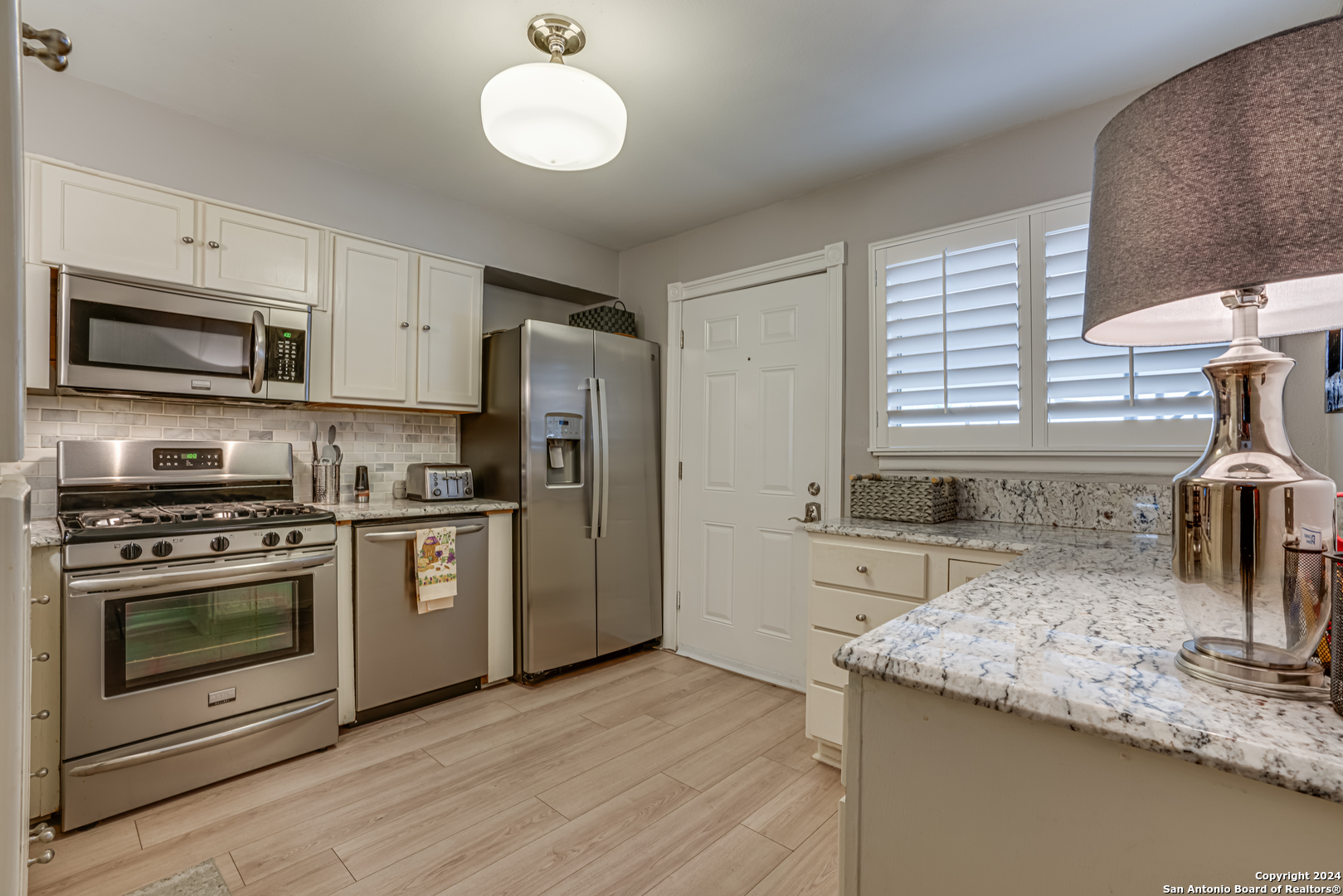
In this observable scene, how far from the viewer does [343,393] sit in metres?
2.84

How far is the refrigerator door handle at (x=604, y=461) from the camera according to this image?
11.1ft

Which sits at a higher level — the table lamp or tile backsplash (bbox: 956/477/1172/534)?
the table lamp

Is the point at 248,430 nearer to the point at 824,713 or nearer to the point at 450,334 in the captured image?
the point at 450,334

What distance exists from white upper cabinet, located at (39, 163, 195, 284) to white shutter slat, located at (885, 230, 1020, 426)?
9.72ft

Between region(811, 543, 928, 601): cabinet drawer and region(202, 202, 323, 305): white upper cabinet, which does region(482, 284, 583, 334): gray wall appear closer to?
region(202, 202, 323, 305): white upper cabinet

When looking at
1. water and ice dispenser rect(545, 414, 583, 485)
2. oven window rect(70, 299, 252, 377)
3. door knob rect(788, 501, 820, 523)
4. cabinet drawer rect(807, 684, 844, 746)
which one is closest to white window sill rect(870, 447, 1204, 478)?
door knob rect(788, 501, 820, 523)

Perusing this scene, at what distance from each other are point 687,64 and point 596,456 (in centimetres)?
192

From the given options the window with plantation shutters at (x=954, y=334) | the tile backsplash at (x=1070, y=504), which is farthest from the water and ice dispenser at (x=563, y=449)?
the tile backsplash at (x=1070, y=504)

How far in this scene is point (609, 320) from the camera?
148 inches

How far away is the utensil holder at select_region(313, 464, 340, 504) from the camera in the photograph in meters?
2.90

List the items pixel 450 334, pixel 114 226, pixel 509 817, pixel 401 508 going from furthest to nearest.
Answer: pixel 450 334
pixel 401 508
pixel 114 226
pixel 509 817

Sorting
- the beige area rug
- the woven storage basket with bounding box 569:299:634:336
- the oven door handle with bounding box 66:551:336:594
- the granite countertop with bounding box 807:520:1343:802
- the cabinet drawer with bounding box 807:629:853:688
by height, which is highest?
the woven storage basket with bounding box 569:299:634:336

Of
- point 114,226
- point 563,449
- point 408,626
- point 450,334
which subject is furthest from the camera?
point 563,449

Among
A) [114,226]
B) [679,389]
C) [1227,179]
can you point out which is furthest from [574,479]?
[1227,179]
